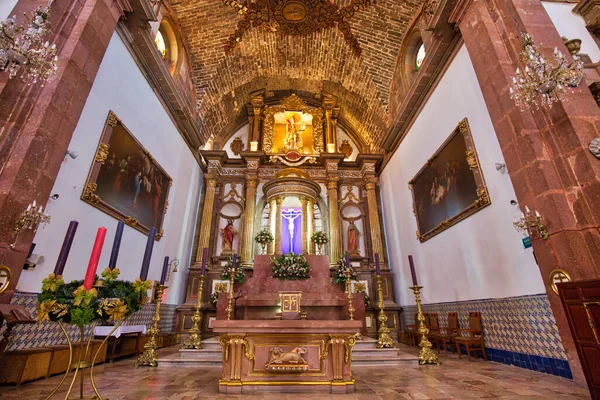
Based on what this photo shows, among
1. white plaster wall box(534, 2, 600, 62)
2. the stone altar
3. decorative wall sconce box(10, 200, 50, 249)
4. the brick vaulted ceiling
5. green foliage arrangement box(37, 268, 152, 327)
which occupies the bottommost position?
the stone altar

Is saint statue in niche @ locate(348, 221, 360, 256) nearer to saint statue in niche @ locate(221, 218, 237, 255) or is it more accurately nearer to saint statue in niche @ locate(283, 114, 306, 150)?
saint statue in niche @ locate(283, 114, 306, 150)

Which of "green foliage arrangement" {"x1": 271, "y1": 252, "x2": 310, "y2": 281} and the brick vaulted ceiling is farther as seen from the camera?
the brick vaulted ceiling

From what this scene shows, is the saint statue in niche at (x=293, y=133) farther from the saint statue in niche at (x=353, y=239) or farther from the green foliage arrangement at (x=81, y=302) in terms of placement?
the green foliage arrangement at (x=81, y=302)

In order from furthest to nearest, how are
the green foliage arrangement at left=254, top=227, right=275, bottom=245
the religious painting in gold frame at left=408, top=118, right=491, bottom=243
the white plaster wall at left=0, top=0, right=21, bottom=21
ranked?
the green foliage arrangement at left=254, top=227, right=275, bottom=245 → the religious painting in gold frame at left=408, top=118, right=491, bottom=243 → the white plaster wall at left=0, top=0, right=21, bottom=21

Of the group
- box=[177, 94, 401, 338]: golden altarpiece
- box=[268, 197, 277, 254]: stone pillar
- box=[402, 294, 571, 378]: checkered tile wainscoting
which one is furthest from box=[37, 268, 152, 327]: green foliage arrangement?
box=[268, 197, 277, 254]: stone pillar

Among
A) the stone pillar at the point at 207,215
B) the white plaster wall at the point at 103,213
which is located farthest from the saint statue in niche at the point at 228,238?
the white plaster wall at the point at 103,213

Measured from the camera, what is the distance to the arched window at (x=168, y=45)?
343 inches

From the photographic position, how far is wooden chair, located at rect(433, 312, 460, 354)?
621cm

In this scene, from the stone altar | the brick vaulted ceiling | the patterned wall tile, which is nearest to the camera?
the stone altar

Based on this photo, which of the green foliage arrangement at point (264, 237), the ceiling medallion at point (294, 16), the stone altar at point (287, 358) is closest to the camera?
the stone altar at point (287, 358)

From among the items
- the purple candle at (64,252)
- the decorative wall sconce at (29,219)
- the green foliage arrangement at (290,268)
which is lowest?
the purple candle at (64,252)

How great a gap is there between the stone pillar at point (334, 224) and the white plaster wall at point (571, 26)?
317 inches

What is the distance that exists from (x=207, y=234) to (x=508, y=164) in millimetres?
9502

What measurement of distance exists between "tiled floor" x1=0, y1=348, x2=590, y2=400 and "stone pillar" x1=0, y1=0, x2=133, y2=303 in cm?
174
